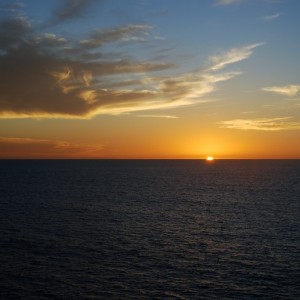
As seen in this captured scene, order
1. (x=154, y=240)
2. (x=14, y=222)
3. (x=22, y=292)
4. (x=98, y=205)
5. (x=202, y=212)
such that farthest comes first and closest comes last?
(x=98, y=205), (x=202, y=212), (x=14, y=222), (x=154, y=240), (x=22, y=292)

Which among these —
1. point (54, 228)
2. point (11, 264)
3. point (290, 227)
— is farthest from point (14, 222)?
point (290, 227)

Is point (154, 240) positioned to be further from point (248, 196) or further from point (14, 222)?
point (248, 196)

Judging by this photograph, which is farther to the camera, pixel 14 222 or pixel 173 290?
pixel 14 222

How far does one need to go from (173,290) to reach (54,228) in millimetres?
38883

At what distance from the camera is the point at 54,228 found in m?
76.8

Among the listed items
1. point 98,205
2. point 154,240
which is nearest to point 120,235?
point 154,240

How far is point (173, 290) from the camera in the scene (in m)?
44.9

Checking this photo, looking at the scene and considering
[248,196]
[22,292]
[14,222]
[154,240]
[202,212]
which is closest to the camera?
[22,292]

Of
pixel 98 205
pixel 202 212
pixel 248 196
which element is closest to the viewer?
pixel 202 212

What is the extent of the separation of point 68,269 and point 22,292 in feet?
27.5

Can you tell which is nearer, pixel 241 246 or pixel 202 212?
pixel 241 246

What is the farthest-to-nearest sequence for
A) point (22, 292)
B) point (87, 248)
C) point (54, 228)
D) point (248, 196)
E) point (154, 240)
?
point (248, 196), point (54, 228), point (154, 240), point (87, 248), point (22, 292)

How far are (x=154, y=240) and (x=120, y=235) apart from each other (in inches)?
289

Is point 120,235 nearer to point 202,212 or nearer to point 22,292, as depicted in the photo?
point 22,292
